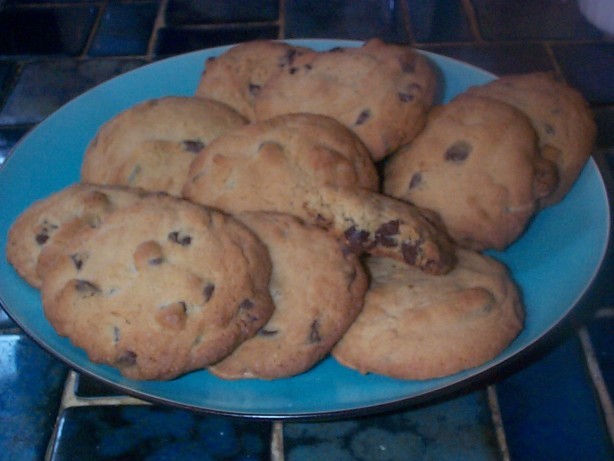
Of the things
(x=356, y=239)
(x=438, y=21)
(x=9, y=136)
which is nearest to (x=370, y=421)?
(x=356, y=239)

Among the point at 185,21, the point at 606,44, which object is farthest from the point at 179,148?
the point at 606,44

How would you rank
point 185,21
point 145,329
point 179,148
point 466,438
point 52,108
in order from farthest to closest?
point 185,21 < point 52,108 < point 179,148 < point 466,438 < point 145,329

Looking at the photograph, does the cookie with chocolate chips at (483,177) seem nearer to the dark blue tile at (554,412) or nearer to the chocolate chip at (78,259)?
the dark blue tile at (554,412)

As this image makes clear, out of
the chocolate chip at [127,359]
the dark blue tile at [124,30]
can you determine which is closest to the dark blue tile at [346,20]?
the dark blue tile at [124,30]

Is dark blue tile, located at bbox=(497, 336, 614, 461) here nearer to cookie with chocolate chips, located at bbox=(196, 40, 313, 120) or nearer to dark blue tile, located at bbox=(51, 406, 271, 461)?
dark blue tile, located at bbox=(51, 406, 271, 461)

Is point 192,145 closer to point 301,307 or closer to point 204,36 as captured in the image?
point 301,307

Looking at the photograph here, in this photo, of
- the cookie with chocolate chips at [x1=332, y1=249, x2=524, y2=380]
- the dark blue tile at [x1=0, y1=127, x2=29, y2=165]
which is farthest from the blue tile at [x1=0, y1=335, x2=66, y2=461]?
the dark blue tile at [x1=0, y1=127, x2=29, y2=165]

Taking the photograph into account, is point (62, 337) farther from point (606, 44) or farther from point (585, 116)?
point (606, 44)
